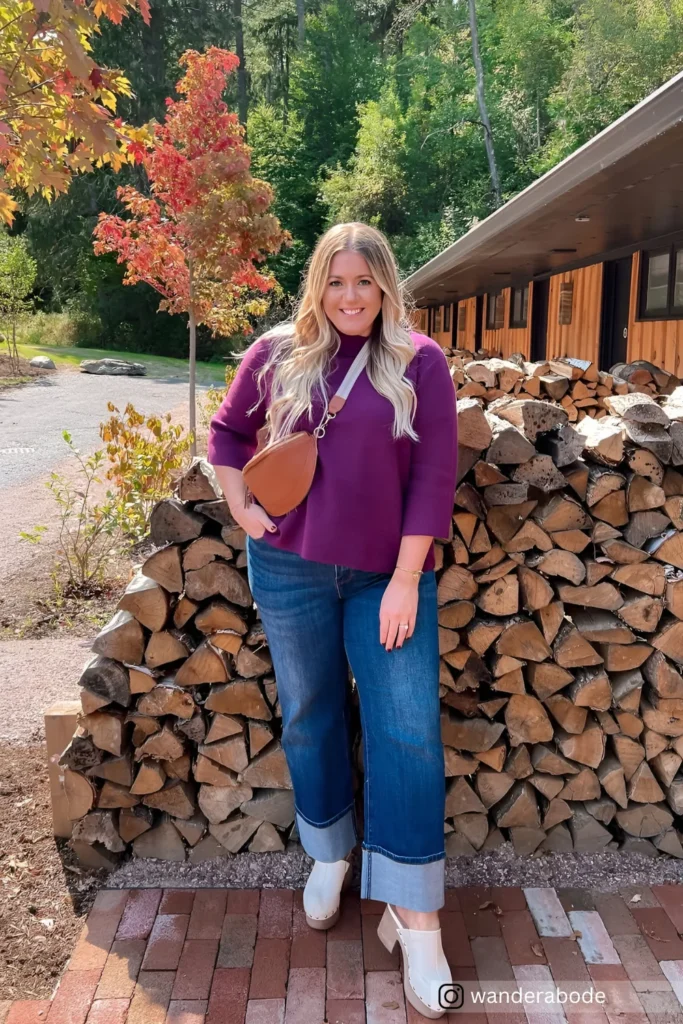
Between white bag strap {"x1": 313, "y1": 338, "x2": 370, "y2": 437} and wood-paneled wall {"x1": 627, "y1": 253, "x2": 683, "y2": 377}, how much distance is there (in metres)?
5.25

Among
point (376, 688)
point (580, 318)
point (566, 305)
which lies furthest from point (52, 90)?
point (566, 305)

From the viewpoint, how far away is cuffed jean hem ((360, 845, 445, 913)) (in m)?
2.22

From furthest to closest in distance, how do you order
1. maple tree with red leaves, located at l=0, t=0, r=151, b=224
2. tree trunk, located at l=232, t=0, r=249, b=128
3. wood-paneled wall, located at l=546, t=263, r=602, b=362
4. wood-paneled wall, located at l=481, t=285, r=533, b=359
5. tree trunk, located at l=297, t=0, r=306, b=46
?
tree trunk, located at l=297, t=0, r=306, b=46 → tree trunk, located at l=232, t=0, r=249, b=128 → wood-paneled wall, located at l=481, t=285, r=533, b=359 → wood-paneled wall, located at l=546, t=263, r=602, b=362 → maple tree with red leaves, located at l=0, t=0, r=151, b=224

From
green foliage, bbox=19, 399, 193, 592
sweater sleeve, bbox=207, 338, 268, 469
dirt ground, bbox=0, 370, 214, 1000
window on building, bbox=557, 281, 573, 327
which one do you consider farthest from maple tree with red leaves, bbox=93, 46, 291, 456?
sweater sleeve, bbox=207, 338, 268, 469

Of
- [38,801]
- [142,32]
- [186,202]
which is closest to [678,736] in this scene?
[38,801]

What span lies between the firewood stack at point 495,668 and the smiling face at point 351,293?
1.77ft

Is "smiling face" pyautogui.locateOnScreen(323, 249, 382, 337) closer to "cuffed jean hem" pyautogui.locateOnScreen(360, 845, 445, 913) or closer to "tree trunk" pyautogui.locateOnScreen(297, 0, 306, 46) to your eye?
"cuffed jean hem" pyautogui.locateOnScreen(360, 845, 445, 913)

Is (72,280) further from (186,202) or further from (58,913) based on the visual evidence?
(58,913)

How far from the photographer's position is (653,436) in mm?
2641

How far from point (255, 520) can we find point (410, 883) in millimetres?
992

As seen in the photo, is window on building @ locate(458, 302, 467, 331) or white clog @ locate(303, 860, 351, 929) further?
window on building @ locate(458, 302, 467, 331)

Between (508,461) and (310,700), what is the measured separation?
2.95 ft

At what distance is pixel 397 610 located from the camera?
2105 mm

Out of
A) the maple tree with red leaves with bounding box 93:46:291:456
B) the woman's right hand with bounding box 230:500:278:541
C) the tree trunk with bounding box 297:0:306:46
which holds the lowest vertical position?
the woman's right hand with bounding box 230:500:278:541
